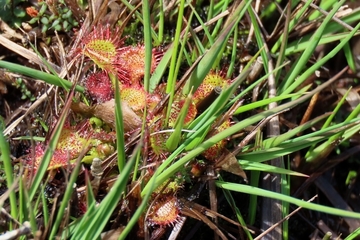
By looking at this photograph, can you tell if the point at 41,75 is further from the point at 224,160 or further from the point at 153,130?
the point at 224,160

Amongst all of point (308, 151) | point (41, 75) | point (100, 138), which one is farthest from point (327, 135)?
point (41, 75)

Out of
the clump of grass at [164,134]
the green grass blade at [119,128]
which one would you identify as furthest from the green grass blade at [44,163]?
the green grass blade at [119,128]

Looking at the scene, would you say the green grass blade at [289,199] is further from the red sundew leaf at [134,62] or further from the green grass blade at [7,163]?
the green grass blade at [7,163]

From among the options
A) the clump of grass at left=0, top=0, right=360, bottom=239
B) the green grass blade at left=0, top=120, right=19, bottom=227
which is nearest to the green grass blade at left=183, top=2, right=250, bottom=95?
the clump of grass at left=0, top=0, right=360, bottom=239

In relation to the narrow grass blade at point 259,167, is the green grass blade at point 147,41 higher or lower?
higher

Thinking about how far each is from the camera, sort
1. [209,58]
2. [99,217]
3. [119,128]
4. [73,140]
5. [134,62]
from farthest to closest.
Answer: [134,62], [73,140], [209,58], [119,128], [99,217]

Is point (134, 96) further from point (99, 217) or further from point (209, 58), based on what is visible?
point (99, 217)

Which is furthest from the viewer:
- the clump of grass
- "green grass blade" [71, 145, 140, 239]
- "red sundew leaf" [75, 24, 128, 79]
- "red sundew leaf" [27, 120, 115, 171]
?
"red sundew leaf" [75, 24, 128, 79]

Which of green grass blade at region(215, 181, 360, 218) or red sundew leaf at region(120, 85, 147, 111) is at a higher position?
red sundew leaf at region(120, 85, 147, 111)

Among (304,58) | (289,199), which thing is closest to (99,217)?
(289,199)

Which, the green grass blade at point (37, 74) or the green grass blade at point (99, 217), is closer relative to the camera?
the green grass blade at point (99, 217)

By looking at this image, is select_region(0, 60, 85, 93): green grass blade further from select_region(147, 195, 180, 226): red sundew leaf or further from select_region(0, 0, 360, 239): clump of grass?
select_region(147, 195, 180, 226): red sundew leaf
